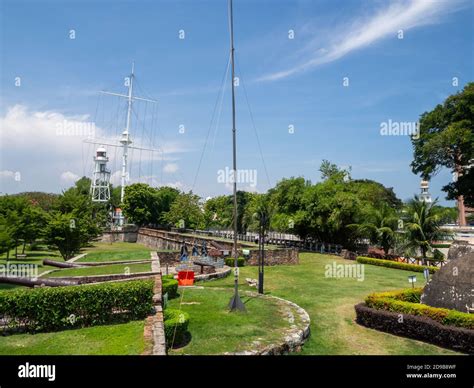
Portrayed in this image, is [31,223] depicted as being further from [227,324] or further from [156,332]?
[156,332]

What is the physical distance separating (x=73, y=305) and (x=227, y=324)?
14.5 ft

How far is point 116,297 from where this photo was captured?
34.1 feet

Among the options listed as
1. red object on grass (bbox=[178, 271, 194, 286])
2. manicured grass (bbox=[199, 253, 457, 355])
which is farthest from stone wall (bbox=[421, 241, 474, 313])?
red object on grass (bbox=[178, 271, 194, 286])

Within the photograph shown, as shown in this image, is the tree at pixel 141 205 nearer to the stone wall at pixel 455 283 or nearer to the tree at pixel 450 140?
the tree at pixel 450 140

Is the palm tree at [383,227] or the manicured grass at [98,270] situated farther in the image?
the palm tree at [383,227]

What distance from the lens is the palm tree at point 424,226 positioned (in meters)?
25.1

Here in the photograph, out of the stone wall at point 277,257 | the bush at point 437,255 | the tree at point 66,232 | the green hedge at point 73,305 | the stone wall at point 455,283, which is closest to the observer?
the green hedge at point 73,305

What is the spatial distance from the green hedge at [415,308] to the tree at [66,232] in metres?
18.6

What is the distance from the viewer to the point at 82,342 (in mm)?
8836

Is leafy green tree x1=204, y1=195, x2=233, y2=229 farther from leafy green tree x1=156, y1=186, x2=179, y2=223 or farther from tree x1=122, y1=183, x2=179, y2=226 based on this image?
tree x1=122, y1=183, x2=179, y2=226

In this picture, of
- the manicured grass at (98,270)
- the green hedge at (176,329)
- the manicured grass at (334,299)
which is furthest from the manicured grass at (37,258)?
the green hedge at (176,329)

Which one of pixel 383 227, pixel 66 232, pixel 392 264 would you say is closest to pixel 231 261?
pixel 66 232

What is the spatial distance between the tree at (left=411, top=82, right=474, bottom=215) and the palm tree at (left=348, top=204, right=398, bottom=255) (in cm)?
717

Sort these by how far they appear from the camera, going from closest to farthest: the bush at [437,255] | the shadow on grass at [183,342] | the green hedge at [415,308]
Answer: the shadow on grass at [183,342], the green hedge at [415,308], the bush at [437,255]
